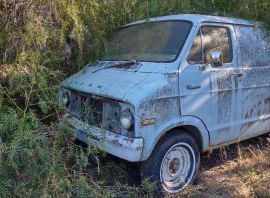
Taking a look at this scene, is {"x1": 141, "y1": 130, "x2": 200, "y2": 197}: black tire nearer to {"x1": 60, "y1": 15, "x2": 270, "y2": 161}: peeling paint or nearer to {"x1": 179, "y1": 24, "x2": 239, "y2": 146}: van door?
{"x1": 60, "y1": 15, "x2": 270, "y2": 161}: peeling paint

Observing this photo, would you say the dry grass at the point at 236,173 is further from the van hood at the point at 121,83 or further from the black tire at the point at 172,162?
the van hood at the point at 121,83

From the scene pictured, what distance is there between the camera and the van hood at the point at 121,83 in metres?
4.43

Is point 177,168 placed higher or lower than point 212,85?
lower

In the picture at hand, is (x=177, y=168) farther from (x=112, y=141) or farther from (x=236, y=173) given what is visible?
(x=236, y=173)

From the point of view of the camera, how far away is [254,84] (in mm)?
5590

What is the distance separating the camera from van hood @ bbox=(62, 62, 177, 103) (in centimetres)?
443

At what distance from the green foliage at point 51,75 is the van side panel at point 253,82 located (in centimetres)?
112

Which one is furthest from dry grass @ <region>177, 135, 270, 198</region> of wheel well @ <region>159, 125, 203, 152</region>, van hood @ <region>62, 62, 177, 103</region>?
van hood @ <region>62, 62, 177, 103</region>

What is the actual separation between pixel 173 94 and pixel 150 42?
36.8 inches

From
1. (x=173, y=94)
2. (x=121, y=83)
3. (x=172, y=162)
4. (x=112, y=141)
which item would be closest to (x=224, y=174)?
(x=172, y=162)

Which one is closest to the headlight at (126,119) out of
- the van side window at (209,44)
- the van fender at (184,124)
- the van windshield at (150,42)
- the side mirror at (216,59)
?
the van fender at (184,124)

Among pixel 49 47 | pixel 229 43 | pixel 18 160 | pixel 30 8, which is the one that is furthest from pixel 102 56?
pixel 18 160

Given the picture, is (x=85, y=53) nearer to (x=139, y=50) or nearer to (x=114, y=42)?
(x=114, y=42)

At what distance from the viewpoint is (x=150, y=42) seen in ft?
17.3
